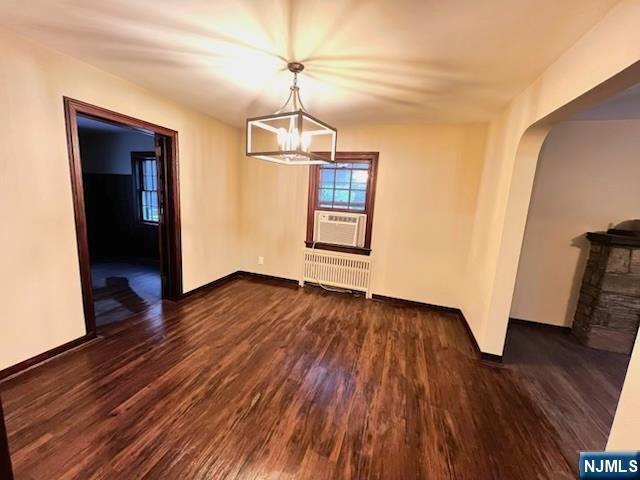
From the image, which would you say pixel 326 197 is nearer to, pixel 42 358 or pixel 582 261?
pixel 582 261

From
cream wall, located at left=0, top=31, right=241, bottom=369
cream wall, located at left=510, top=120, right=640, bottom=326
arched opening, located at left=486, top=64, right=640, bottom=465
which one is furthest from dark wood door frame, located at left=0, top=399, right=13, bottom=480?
cream wall, located at left=510, top=120, right=640, bottom=326

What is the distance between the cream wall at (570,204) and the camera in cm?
300

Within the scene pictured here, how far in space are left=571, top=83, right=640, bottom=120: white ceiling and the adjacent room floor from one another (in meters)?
5.18

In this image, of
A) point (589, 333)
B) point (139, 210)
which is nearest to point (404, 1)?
point (589, 333)

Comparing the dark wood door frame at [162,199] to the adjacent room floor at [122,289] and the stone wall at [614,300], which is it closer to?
the adjacent room floor at [122,289]

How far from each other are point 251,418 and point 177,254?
234cm

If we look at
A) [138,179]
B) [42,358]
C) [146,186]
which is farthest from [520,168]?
[138,179]

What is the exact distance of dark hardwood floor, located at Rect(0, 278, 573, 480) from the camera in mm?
1505

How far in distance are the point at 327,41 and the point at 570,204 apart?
3.37 meters

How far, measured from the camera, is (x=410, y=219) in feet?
12.0

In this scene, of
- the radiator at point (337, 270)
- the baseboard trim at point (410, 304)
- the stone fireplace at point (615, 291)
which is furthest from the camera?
the radiator at point (337, 270)

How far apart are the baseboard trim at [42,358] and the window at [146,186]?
2.99 metres

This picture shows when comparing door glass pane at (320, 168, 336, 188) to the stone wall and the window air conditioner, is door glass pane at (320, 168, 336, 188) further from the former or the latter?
the stone wall

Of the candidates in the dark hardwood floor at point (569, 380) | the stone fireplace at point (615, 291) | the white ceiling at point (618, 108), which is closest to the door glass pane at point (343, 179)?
the white ceiling at point (618, 108)
